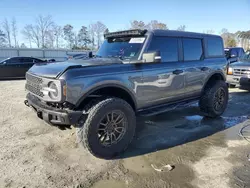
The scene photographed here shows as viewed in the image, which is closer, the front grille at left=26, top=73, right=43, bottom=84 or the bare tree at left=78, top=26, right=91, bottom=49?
the front grille at left=26, top=73, right=43, bottom=84

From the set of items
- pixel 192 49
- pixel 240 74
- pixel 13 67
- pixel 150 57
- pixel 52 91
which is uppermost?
pixel 192 49

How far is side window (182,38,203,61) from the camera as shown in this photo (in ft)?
16.0

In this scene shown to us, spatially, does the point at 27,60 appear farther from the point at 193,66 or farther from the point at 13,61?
the point at 193,66

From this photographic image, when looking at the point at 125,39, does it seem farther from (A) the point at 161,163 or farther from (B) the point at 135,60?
(A) the point at 161,163

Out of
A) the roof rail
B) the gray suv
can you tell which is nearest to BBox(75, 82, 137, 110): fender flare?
the gray suv

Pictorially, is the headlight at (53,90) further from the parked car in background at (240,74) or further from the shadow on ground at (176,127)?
the parked car in background at (240,74)

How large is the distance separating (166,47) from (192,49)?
3.09 ft

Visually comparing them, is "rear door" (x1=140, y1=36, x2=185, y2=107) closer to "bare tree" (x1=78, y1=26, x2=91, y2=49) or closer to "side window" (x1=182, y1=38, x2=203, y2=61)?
"side window" (x1=182, y1=38, x2=203, y2=61)

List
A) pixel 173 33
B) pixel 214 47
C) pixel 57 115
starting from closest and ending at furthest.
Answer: pixel 57 115 < pixel 173 33 < pixel 214 47

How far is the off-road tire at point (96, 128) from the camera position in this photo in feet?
Result: 10.8

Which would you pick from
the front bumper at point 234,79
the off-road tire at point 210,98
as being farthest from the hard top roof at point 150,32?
the front bumper at point 234,79

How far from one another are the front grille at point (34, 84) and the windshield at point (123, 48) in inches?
58.3

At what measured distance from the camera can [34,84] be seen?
3664mm

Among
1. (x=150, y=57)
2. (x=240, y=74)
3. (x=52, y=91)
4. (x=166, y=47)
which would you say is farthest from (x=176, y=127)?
(x=240, y=74)
